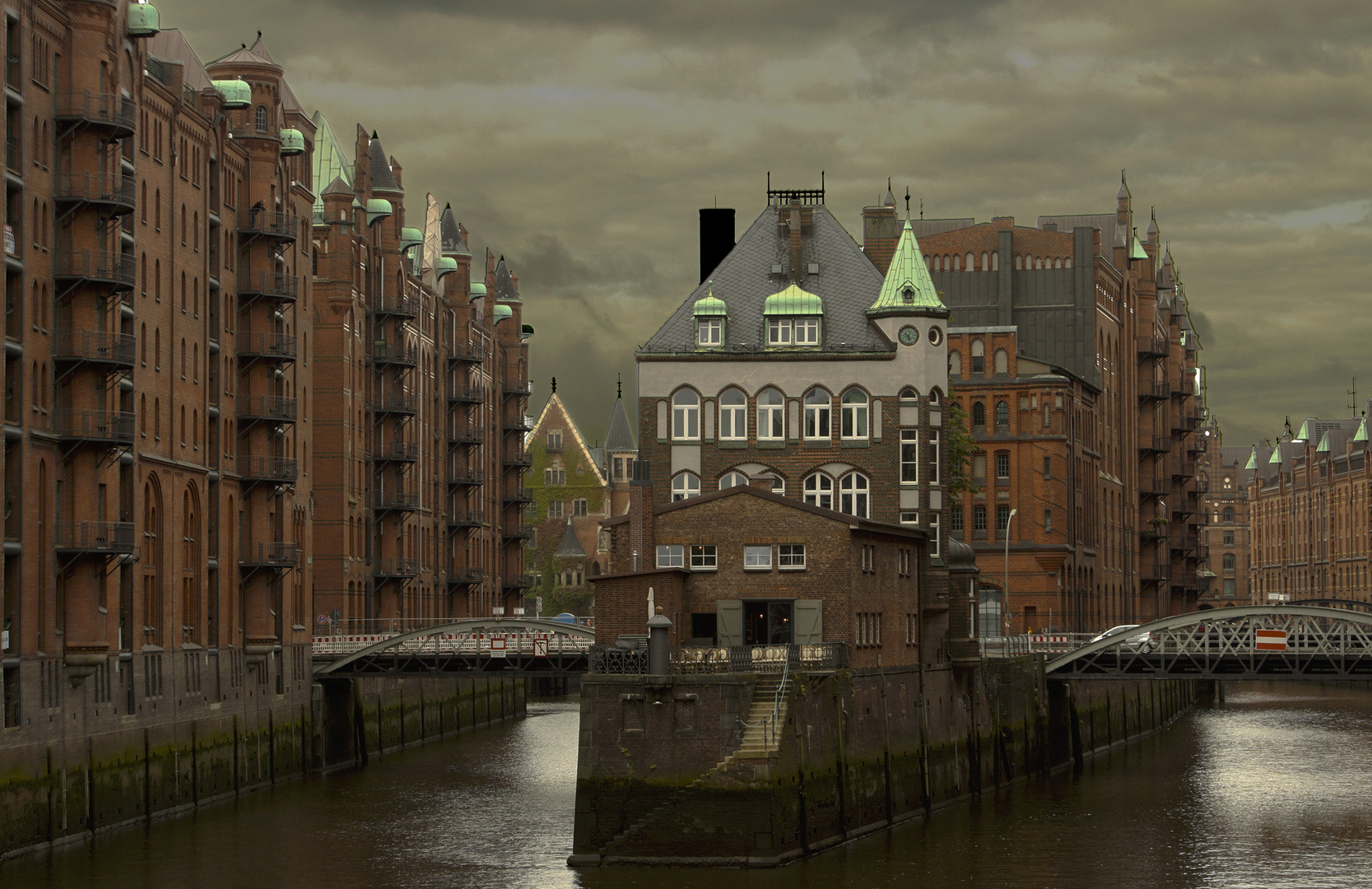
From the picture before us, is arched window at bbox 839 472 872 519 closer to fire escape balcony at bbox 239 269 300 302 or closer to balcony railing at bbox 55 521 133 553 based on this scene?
fire escape balcony at bbox 239 269 300 302

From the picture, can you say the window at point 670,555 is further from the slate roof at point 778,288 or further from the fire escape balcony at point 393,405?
the fire escape balcony at point 393,405

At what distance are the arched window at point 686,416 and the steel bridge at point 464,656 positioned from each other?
8009 mm

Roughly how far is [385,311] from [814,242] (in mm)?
28735

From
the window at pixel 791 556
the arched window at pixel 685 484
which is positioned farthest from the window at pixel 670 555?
the arched window at pixel 685 484

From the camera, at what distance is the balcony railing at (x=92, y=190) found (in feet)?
203

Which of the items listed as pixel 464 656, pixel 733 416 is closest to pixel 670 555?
pixel 733 416

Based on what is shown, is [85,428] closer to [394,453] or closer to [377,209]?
[394,453]

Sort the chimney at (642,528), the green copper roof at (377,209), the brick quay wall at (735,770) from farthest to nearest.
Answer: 1. the green copper roof at (377,209)
2. the chimney at (642,528)
3. the brick quay wall at (735,770)

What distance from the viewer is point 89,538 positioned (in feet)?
204

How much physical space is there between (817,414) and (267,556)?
21160 millimetres

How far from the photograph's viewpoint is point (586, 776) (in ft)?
175

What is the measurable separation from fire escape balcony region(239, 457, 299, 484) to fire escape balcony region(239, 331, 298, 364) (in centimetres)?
374

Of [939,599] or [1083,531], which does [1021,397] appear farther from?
[939,599]

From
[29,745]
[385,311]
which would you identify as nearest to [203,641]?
[29,745]
